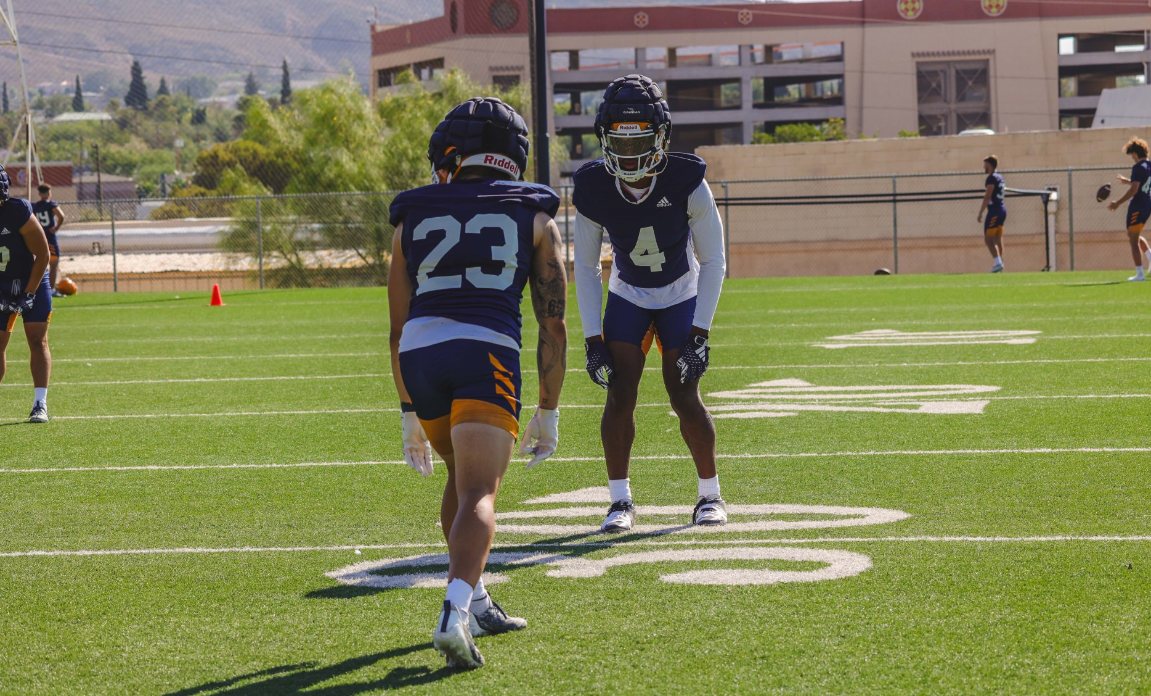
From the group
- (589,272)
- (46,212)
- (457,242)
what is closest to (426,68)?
(46,212)

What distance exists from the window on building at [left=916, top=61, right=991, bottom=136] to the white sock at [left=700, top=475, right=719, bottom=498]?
297ft

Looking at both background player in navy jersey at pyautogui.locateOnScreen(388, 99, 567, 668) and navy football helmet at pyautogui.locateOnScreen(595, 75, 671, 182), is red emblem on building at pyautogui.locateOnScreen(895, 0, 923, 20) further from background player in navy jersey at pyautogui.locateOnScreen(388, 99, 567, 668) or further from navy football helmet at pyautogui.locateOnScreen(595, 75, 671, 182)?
background player in navy jersey at pyautogui.locateOnScreen(388, 99, 567, 668)

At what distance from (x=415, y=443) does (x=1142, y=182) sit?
57.5 feet

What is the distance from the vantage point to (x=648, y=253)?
5.77m

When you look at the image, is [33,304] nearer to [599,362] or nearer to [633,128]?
[599,362]

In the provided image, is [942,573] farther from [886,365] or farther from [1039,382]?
[886,365]

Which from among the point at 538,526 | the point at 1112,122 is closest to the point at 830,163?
the point at 1112,122

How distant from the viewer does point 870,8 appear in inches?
3607

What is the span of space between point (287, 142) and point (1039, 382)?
126 feet

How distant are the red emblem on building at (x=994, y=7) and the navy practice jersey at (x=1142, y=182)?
7627cm

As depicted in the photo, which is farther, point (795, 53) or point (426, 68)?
point (795, 53)

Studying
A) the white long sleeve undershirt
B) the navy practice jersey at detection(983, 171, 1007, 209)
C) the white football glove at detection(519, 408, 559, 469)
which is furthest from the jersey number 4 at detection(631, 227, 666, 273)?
the navy practice jersey at detection(983, 171, 1007, 209)

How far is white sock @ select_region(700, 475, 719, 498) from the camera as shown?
19.3 feet

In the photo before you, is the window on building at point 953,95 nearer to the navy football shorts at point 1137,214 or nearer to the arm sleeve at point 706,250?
the navy football shorts at point 1137,214
